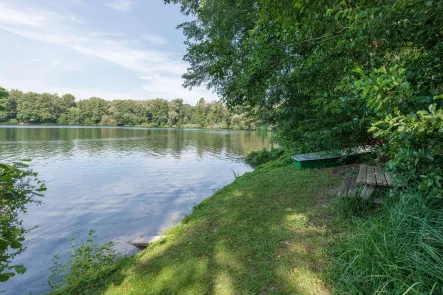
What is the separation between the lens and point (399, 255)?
1977 mm

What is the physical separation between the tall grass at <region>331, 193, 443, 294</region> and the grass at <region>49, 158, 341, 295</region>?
0.29 meters

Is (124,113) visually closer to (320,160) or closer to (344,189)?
(320,160)

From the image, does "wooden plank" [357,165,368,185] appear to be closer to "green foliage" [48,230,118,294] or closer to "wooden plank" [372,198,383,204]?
"wooden plank" [372,198,383,204]

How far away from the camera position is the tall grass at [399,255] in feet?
5.74

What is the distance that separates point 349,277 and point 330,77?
9.65 feet

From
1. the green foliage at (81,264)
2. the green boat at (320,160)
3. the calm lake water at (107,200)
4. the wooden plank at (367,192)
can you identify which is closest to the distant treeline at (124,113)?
the calm lake water at (107,200)

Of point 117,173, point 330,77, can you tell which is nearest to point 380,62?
point 330,77

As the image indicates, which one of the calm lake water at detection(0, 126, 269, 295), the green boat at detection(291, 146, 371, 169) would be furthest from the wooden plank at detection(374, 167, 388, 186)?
the calm lake water at detection(0, 126, 269, 295)

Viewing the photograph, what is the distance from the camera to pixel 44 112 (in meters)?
69.3

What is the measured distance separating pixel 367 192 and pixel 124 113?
279 feet

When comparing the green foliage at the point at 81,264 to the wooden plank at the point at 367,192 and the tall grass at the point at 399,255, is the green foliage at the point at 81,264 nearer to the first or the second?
the tall grass at the point at 399,255

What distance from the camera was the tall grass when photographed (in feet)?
5.74

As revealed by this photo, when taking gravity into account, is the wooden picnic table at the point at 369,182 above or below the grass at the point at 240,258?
above

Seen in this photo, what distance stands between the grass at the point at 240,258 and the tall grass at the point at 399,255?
0.29m
